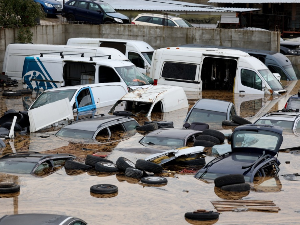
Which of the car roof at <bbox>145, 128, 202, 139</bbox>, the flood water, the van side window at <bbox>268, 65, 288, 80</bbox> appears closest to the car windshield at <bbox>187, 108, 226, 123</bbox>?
the car roof at <bbox>145, 128, 202, 139</bbox>

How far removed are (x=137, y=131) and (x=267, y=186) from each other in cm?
613

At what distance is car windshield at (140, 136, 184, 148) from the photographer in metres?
17.3

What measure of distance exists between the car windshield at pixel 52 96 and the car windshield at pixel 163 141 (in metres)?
4.44

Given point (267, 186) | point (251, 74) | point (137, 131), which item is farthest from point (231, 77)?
point (267, 186)

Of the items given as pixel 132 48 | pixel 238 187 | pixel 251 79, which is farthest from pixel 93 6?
pixel 238 187

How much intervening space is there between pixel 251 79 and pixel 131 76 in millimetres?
5211

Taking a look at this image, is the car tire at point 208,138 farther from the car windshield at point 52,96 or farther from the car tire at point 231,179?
A: the car windshield at point 52,96

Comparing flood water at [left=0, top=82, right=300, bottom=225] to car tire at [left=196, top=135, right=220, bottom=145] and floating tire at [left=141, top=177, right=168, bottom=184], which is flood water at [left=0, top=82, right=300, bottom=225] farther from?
car tire at [left=196, top=135, right=220, bottom=145]

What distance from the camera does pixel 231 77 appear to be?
28.6 m

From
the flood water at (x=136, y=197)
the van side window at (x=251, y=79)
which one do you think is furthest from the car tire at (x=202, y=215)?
the van side window at (x=251, y=79)

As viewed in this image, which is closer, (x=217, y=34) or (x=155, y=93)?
(x=155, y=93)

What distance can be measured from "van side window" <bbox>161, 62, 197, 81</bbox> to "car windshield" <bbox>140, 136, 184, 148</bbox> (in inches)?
400

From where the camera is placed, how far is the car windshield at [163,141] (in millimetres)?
17331

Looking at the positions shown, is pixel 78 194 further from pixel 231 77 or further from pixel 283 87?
pixel 283 87
